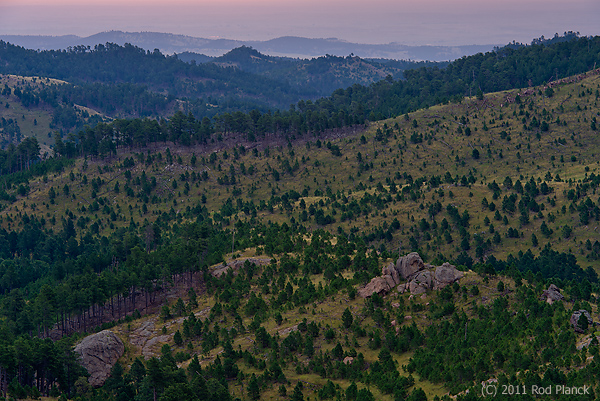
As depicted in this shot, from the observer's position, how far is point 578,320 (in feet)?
232

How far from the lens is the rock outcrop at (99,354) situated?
88.1 metres

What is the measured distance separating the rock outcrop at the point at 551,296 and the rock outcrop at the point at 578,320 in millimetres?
6902

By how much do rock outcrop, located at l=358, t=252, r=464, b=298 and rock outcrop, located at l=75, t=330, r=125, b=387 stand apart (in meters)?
39.6

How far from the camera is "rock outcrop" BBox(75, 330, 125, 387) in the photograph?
3467 inches

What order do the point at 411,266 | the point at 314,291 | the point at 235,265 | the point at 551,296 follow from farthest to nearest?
1. the point at 235,265
2. the point at 314,291
3. the point at 411,266
4. the point at 551,296

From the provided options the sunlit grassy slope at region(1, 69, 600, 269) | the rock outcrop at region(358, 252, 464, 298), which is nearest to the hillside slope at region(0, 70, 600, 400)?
the sunlit grassy slope at region(1, 69, 600, 269)

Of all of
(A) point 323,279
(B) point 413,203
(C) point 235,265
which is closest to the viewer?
(A) point 323,279

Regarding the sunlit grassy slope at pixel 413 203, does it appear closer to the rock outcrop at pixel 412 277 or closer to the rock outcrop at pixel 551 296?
the rock outcrop at pixel 412 277

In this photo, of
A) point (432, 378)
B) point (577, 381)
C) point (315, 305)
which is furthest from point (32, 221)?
point (577, 381)

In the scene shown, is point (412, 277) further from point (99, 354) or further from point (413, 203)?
point (413, 203)

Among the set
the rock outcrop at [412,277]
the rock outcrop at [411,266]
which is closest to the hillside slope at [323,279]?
the rock outcrop at [412,277]

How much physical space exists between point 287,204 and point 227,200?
76.9ft

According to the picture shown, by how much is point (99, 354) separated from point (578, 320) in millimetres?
66731

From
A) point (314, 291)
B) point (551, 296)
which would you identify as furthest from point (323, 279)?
point (551, 296)
